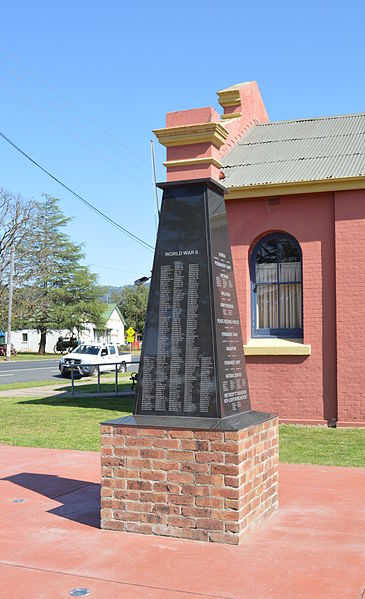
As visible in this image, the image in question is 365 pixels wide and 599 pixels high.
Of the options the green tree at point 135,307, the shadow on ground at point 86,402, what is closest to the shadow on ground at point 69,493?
the shadow on ground at point 86,402

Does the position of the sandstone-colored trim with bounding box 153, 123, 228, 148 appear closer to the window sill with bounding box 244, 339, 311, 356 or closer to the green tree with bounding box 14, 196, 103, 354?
the window sill with bounding box 244, 339, 311, 356

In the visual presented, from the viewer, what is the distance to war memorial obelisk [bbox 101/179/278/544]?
5.38 meters

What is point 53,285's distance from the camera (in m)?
62.9

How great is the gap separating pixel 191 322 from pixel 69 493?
2777mm

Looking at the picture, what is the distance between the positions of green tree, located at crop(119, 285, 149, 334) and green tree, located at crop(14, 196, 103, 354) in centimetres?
3383

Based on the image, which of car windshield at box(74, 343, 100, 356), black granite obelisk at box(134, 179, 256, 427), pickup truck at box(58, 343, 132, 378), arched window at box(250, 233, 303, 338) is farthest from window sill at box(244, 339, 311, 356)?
car windshield at box(74, 343, 100, 356)

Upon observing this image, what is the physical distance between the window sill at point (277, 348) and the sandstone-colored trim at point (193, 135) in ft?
15.2

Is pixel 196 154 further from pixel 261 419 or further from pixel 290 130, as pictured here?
pixel 290 130

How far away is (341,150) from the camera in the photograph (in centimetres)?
1433

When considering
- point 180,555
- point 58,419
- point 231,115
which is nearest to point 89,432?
point 58,419

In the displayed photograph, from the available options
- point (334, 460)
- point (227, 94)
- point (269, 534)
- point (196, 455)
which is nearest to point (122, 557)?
point (196, 455)

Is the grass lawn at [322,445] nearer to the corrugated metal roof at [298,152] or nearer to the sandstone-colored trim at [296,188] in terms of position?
the sandstone-colored trim at [296,188]

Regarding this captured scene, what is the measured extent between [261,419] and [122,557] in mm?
1734

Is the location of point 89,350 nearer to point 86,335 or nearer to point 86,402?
point 86,402
